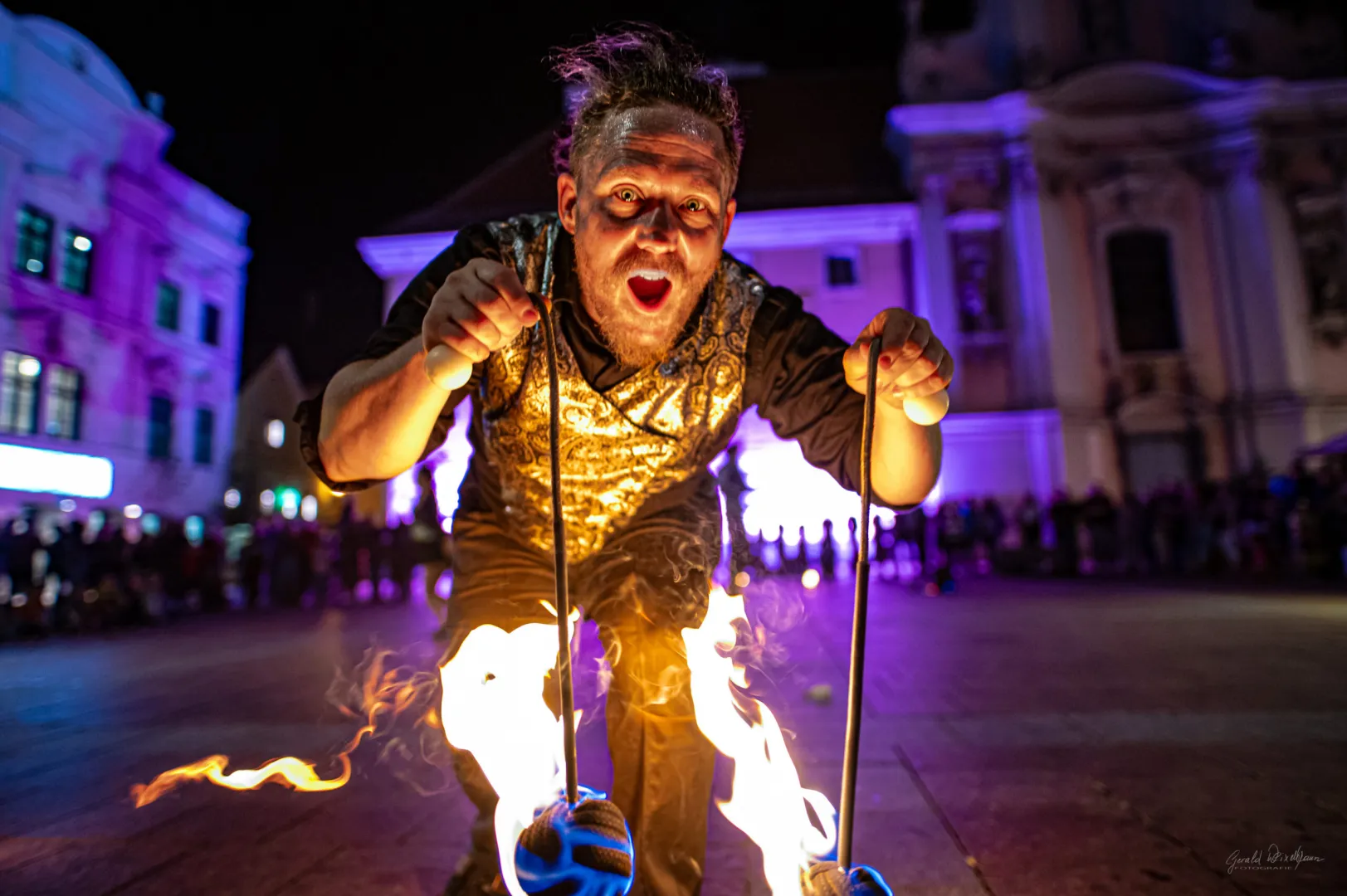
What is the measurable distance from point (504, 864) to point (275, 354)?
4253cm

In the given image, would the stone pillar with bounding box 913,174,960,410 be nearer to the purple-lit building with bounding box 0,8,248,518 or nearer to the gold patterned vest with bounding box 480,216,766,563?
the gold patterned vest with bounding box 480,216,766,563

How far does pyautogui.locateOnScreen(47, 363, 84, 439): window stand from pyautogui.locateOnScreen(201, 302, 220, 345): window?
17.8 feet

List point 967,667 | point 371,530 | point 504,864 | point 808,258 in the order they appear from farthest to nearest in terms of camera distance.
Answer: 1. point 808,258
2. point 371,530
3. point 967,667
4. point 504,864

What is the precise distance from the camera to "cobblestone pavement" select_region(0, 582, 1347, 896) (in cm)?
204

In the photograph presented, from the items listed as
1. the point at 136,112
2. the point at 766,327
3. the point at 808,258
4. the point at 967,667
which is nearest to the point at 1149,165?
the point at 808,258

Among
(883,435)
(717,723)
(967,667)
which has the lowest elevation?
(967,667)

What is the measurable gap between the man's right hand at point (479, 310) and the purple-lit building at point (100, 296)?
21.3 m

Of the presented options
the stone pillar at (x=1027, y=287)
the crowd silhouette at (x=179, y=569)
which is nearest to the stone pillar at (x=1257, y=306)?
the stone pillar at (x=1027, y=287)

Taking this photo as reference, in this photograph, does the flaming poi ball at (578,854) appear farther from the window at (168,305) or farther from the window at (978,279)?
the window at (168,305)

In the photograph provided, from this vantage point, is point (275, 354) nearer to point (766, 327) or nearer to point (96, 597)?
point (96, 597)

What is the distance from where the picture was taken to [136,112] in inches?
861

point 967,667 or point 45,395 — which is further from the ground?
point 45,395

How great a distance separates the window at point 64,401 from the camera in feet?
63.9
